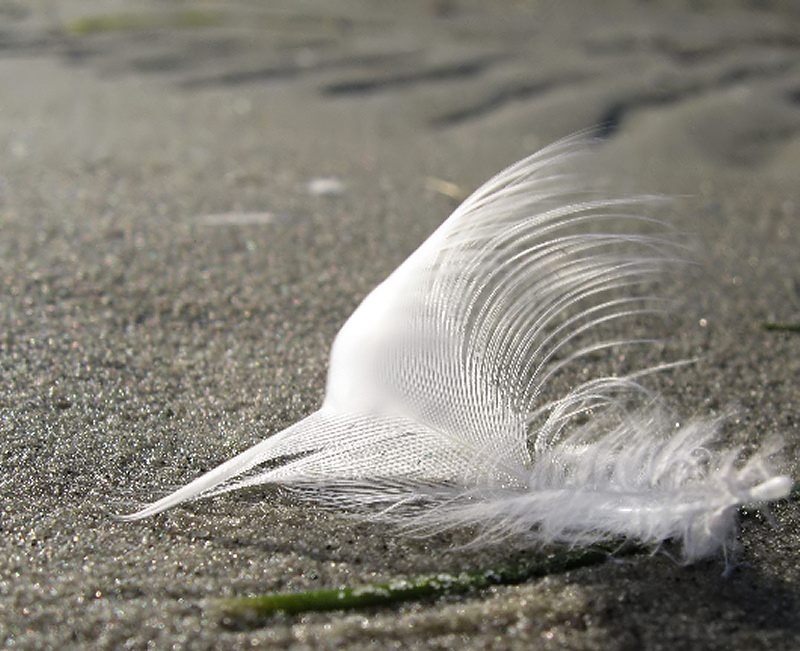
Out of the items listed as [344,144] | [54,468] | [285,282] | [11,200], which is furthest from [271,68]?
[54,468]

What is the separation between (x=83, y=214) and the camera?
95.3 inches

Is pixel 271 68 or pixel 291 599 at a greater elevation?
pixel 271 68

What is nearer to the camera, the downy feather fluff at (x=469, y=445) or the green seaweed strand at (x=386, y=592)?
the green seaweed strand at (x=386, y=592)

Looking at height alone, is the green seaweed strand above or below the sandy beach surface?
below

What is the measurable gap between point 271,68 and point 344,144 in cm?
96

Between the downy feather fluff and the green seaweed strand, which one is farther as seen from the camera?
the downy feather fluff

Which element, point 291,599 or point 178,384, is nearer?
point 291,599

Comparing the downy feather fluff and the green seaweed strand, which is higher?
the downy feather fluff

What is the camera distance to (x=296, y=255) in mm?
2238

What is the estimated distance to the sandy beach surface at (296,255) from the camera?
3.81 ft

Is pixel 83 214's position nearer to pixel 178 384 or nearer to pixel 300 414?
pixel 178 384

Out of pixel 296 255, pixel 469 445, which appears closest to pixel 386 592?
pixel 469 445

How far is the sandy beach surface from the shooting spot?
1.16 metres

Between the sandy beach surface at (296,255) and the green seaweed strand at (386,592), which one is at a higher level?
the sandy beach surface at (296,255)
